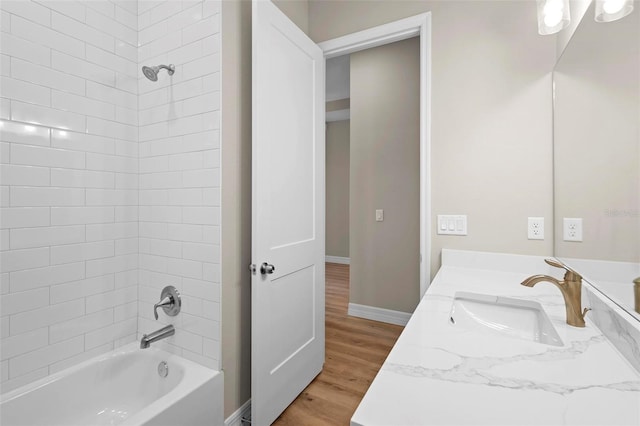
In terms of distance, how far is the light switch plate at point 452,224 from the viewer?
5.81ft

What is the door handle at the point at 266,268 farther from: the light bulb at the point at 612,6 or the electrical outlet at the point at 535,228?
the light bulb at the point at 612,6

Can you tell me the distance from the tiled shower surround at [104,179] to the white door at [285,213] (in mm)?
206


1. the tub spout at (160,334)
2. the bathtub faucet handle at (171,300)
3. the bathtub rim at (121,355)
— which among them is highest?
the bathtub faucet handle at (171,300)

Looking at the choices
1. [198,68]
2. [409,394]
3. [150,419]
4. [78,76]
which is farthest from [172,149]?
[409,394]

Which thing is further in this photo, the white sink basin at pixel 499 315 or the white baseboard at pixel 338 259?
the white baseboard at pixel 338 259

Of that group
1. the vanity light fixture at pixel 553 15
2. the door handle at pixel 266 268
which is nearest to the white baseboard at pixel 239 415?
the door handle at pixel 266 268

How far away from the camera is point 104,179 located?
1604 millimetres

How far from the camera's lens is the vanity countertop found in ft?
1.82

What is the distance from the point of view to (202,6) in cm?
150

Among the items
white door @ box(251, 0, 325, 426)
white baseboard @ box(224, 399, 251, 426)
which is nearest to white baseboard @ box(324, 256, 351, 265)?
white door @ box(251, 0, 325, 426)

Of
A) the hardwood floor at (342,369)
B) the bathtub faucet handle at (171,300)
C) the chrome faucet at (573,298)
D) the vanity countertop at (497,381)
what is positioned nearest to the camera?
the vanity countertop at (497,381)

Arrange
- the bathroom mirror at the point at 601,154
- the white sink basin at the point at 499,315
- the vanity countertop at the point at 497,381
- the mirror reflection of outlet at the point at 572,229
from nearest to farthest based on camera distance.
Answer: the vanity countertop at the point at 497,381 < the bathroom mirror at the point at 601,154 < the white sink basin at the point at 499,315 < the mirror reflection of outlet at the point at 572,229

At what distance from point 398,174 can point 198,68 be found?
2.05 metres

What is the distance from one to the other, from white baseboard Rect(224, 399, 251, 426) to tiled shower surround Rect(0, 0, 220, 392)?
13.2 inches
